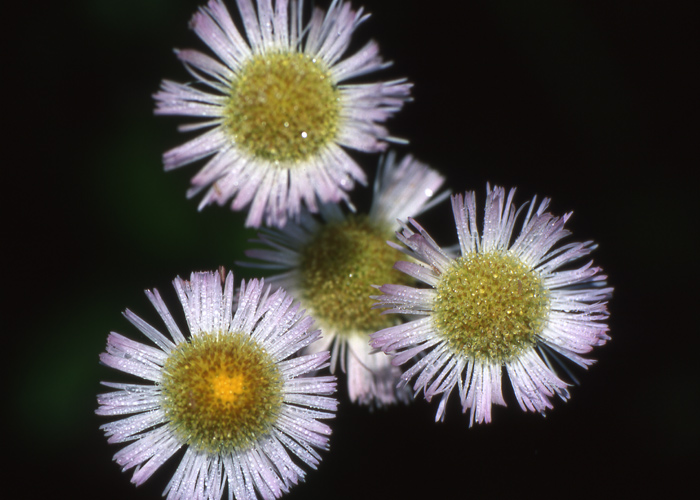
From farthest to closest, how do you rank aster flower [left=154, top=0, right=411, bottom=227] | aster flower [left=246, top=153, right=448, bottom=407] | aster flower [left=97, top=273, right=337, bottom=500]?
aster flower [left=246, top=153, right=448, bottom=407]
aster flower [left=154, top=0, right=411, bottom=227]
aster flower [left=97, top=273, right=337, bottom=500]

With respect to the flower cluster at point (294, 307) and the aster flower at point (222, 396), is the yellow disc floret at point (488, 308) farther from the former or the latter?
the aster flower at point (222, 396)

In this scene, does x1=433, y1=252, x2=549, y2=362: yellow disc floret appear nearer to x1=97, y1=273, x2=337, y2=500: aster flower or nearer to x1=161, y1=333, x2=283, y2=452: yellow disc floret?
x1=97, y1=273, x2=337, y2=500: aster flower

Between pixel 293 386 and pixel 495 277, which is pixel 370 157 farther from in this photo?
pixel 293 386

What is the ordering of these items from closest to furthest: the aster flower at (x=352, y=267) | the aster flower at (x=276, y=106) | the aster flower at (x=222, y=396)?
the aster flower at (x=222, y=396), the aster flower at (x=276, y=106), the aster flower at (x=352, y=267)

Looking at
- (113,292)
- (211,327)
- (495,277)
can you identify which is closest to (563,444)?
(495,277)

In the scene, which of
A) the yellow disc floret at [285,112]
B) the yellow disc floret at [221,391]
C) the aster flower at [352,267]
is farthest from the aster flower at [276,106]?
the yellow disc floret at [221,391]

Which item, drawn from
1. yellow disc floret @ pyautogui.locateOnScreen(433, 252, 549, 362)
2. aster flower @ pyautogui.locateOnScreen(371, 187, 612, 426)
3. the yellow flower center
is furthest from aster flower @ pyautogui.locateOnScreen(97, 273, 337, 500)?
yellow disc floret @ pyautogui.locateOnScreen(433, 252, 549, 362)

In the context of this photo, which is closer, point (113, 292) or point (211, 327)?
point (211, 327)
